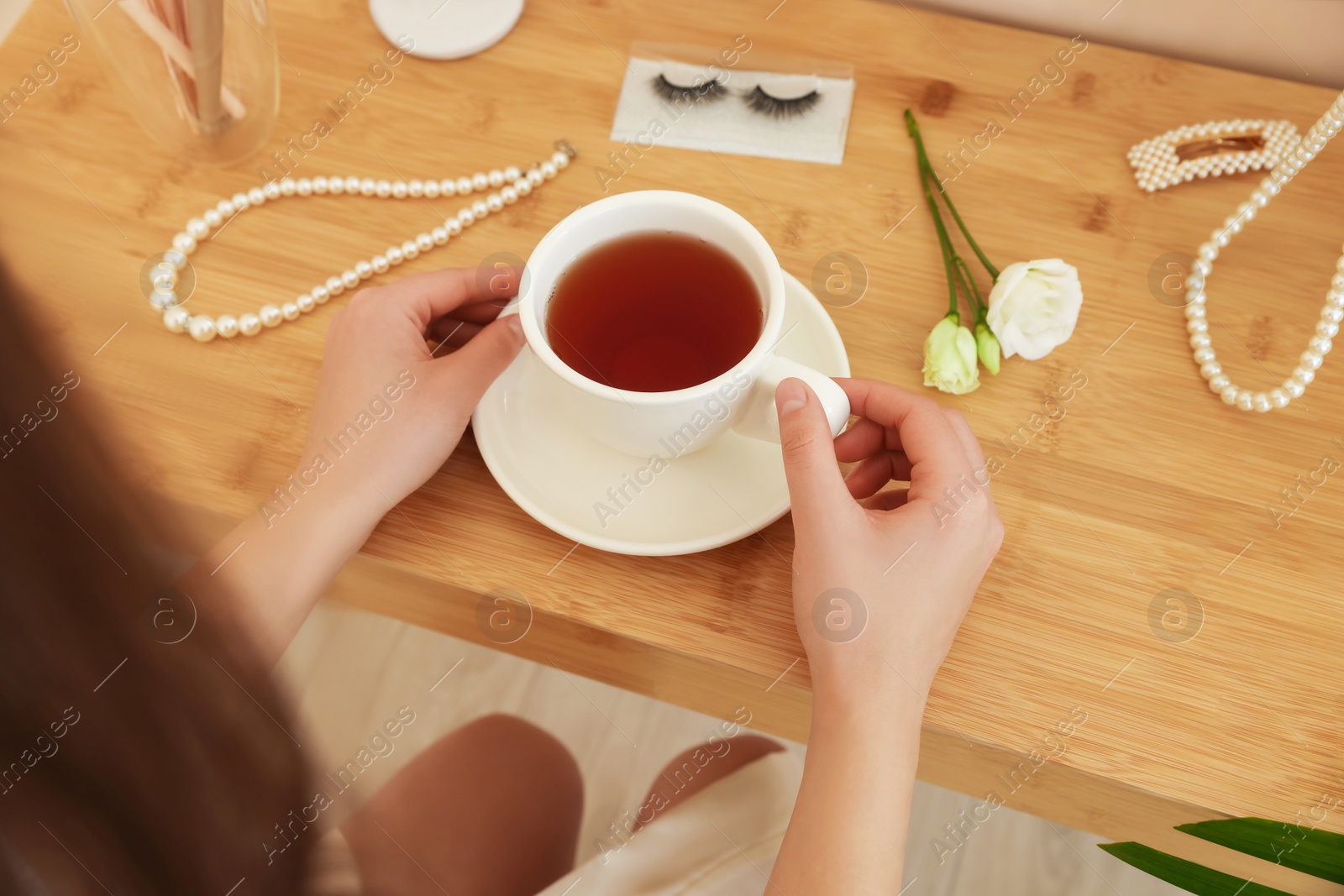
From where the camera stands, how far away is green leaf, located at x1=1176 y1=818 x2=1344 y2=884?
2.00 feet

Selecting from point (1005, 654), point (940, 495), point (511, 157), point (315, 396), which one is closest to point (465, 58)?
point (511, 157)

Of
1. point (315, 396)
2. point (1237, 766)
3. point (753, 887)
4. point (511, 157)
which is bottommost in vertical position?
point (753, 887)

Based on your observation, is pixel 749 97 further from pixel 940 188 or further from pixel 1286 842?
pixel 1286 842

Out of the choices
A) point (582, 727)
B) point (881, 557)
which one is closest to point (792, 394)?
point (881, 557)

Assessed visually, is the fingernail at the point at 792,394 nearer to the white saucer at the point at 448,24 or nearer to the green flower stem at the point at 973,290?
the green flower stem at the point at 973,290

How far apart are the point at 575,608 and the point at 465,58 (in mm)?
594

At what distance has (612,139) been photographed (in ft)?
2.83

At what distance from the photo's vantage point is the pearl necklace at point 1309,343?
0.74 m

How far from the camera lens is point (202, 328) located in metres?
0.77

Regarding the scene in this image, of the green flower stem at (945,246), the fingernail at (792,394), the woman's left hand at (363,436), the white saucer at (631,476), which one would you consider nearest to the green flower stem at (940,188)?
the green flower stem at (945,246)

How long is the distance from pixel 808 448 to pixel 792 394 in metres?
0.04

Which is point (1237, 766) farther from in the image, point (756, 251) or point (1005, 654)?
point (756, 251)

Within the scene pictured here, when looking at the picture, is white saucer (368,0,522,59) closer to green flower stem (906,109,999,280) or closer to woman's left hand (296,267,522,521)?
woman's left hand (296,267,522,521)

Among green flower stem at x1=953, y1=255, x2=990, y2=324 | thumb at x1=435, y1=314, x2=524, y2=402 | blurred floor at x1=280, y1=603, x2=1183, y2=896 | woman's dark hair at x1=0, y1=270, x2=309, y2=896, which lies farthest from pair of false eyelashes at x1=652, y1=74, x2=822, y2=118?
blurred floor at x1=280, y1=603, x2=1183, y2=896
